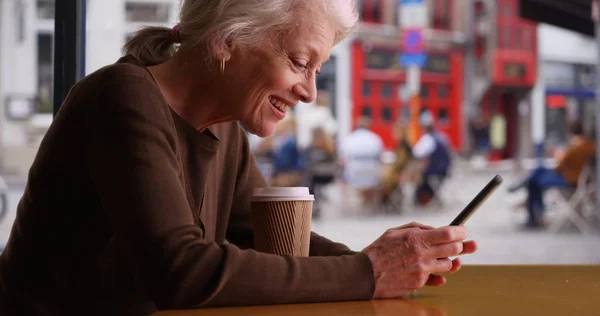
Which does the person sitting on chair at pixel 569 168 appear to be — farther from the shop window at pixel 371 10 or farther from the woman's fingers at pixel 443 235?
the shop window at pixel 371 10

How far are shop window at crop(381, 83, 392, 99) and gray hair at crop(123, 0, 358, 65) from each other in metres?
11.0

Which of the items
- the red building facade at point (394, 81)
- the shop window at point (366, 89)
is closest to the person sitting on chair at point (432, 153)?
the red building facade at point (394, 81)

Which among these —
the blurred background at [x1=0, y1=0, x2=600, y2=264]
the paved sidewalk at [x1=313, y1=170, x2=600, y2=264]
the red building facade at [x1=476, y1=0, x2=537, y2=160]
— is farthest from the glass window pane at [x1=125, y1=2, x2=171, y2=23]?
the red building facade at [x1=476, y1=0, x2=537, y2=160]

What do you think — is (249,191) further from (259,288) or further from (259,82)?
(259,288)

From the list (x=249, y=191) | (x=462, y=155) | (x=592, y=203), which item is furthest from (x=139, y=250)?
(x=462, y=155)

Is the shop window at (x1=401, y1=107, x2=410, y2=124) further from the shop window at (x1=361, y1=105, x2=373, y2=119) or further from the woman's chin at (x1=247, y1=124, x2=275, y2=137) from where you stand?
the woman's chin at (x1=247, y1=124, x2=275, y2=137)

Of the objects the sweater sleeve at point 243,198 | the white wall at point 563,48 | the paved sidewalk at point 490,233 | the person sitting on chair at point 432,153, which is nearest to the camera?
the sweater sleeve at point 243,198

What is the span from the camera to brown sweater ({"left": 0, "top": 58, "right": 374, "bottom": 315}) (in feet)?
2.59

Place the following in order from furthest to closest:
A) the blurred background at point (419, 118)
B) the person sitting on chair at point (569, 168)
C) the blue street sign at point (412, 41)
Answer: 1. the blue street sign at point (412, 41)
2. the blurred background at point (419, 118)
3. the person sitting on chair at point (569, 168)

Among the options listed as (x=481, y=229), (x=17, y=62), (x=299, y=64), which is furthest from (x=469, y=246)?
(x=17, y=62)

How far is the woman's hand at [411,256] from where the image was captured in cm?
83

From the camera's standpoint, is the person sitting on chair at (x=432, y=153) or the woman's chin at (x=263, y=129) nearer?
the woman's chin at (x=263, y=129)

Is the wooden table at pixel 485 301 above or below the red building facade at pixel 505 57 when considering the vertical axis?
below

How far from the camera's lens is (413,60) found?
12.9 m
